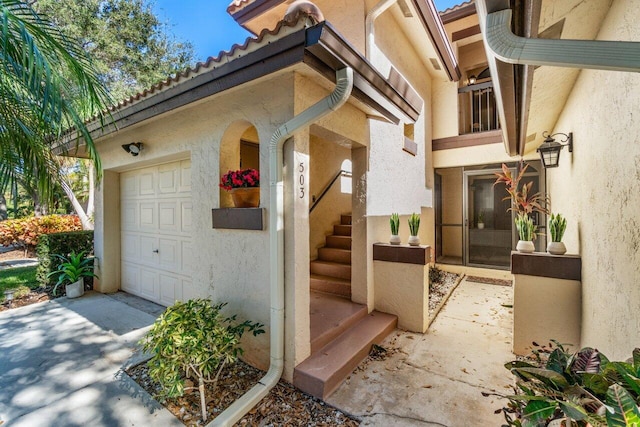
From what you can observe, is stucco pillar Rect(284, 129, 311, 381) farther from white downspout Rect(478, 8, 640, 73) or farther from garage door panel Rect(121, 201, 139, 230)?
garage door panel Rect(121, 201, 139, 230)

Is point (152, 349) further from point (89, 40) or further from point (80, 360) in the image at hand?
point (89, 40)

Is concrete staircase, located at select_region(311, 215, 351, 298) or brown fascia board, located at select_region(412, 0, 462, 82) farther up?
brown fascia board, located at select_region(412, 0, 462, 82)

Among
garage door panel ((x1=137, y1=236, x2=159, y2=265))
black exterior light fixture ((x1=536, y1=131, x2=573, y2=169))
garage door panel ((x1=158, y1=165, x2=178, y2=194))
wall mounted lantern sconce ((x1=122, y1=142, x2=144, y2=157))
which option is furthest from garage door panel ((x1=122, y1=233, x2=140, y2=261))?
black exterior light fixture ((x1=536, y1=131, x2=573, y2=169))

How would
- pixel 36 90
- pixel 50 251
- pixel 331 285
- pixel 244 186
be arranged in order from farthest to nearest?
pixel 50 251
pixel 331 285
pixel 244 186
pixel 36 90

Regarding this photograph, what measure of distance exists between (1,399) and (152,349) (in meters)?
1.92

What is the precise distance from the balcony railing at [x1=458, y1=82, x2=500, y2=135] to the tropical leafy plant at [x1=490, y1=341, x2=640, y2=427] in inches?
349

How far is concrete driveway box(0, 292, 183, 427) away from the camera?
289 centimetres

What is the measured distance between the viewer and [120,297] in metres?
A: 6.44

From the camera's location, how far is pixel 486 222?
8805mm

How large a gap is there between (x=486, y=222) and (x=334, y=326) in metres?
7.10

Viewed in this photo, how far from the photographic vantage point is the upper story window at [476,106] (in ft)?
28.8

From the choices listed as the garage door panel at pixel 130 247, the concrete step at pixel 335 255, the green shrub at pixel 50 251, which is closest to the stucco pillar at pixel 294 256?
the concrete step at pixel 335 255

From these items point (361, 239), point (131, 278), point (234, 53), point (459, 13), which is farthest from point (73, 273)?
point (459, 13)

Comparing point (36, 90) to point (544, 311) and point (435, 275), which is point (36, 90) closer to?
point (544, 311)
